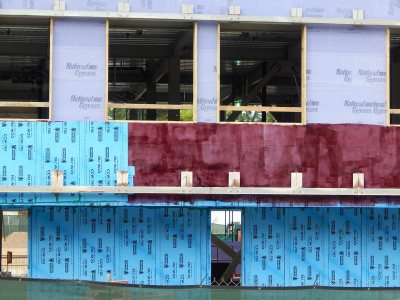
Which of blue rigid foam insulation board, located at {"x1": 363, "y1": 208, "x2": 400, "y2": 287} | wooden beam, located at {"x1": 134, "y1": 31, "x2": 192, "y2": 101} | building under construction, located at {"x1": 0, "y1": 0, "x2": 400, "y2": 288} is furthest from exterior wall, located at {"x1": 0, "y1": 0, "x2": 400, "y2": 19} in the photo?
blue rigid foam insulation board, located at {"x1": 363, "y1": 208, "x2": 400, "y2": 287}

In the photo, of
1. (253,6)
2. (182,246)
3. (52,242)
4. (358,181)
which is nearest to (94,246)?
(52,242)

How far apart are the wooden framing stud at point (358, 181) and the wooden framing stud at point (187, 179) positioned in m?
3.31

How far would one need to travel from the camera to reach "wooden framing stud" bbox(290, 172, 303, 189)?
16.1 m

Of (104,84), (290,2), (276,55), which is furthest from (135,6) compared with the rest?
(276,55)

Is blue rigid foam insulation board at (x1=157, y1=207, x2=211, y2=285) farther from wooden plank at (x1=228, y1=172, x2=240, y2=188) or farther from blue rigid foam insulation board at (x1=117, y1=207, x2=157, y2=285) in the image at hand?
wooden plank at (x1=228, y1=172, x2=240, y2=188)

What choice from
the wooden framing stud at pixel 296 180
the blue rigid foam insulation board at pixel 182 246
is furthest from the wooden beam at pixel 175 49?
the blue rigid foam insulation board at pixel 182 246

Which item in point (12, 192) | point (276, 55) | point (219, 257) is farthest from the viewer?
point (219, 257)

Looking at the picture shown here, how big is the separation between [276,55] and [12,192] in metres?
8.16

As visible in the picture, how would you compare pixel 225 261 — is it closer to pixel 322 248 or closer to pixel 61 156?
pixel 322 248

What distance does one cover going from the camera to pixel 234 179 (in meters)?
16.0

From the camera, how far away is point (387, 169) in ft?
54.2

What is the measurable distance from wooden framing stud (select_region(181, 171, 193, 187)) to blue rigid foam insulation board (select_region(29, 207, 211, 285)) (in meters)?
0.80

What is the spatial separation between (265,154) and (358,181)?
1.98 meters

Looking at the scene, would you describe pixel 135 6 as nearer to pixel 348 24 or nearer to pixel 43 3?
pixel 43 3
